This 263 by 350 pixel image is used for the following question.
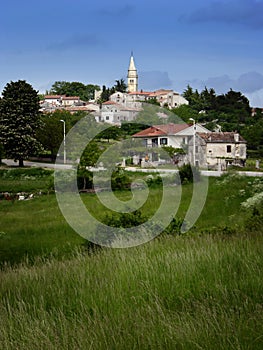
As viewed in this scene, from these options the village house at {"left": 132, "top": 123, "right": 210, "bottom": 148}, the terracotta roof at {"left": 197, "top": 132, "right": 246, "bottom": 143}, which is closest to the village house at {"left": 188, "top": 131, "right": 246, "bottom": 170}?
the terracotta roof at {"left": 197, "top": 132, "right": 246, "bottom": 143}

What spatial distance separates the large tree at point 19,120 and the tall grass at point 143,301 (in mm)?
42162

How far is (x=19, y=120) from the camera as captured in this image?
51031 mm

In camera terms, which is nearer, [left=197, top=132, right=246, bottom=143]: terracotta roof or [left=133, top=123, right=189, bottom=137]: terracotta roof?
[left=197, top=132, right=246, bottom=143]: terracotta roof

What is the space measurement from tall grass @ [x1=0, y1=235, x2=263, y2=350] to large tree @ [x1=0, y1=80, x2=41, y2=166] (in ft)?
138

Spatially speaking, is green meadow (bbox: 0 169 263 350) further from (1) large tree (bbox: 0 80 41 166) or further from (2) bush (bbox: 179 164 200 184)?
(1) large tree (bbox: 0 80 41 166)

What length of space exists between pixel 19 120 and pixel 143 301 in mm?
46455

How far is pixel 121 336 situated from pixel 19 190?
30041mm

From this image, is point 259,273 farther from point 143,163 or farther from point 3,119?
point 3,119

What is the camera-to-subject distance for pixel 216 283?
6.49 meters

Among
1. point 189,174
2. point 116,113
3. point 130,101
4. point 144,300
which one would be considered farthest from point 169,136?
point 130,101

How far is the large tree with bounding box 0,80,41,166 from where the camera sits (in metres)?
50.2

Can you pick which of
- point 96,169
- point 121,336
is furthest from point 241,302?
point 96,169

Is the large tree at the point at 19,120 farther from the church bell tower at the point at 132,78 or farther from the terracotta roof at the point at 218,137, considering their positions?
the church bell tower at the point at 132,78

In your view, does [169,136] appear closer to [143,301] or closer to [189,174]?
[189,174]
